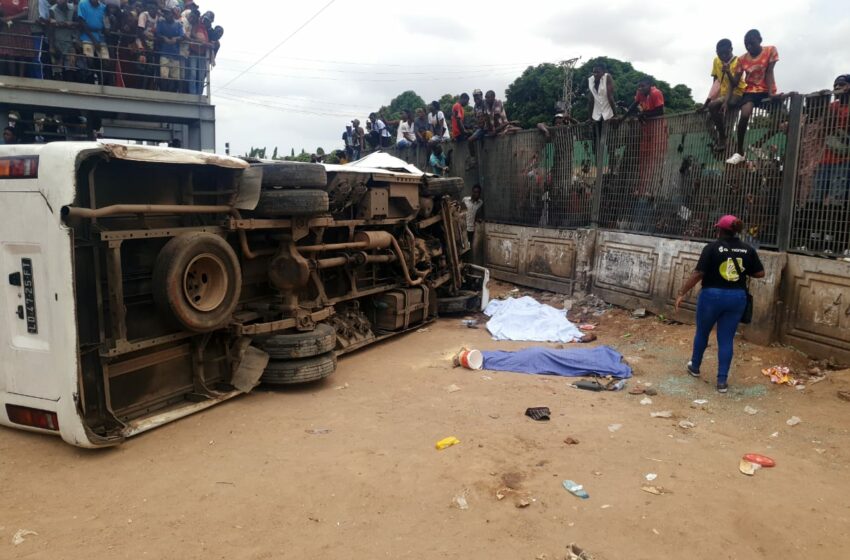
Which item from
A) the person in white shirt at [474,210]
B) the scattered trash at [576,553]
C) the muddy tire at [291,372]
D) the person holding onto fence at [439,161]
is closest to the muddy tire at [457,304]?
the person in white shirt at [474,210]

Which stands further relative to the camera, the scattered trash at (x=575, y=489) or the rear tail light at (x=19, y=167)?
the rear tail light at (x=19, y=167)

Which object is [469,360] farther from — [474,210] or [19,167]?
[474,210]

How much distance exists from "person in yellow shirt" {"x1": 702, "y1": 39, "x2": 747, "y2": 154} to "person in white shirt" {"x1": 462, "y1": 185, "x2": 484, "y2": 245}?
17.6 ft

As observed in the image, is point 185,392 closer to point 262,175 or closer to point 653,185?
point 262,175

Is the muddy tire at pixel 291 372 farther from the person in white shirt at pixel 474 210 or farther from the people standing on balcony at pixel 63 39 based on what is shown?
the people standing on balcony at pixel 63 39

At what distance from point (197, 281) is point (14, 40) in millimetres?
9000

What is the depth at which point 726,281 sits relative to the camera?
582cm

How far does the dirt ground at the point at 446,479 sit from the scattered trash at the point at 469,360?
0.69m

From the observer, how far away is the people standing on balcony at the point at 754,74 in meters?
7.16

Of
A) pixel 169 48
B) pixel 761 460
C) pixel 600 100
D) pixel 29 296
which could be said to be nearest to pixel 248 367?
pixel 29 296

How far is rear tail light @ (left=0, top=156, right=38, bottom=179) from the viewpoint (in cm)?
413

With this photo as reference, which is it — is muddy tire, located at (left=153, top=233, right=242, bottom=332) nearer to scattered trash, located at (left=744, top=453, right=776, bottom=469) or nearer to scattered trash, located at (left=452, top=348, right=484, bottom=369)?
scattered trash, located at (left=452, top=348, right=484, bottom=369)

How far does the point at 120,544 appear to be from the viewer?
10.7 ft

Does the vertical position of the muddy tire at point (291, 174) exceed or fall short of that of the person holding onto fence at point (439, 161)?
it falls short
